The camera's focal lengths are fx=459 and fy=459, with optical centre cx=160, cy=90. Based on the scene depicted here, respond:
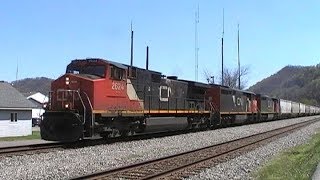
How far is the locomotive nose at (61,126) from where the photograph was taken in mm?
19062

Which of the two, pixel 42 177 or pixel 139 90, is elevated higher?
pixel 139 90

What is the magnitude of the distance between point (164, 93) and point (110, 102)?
6.90 metres

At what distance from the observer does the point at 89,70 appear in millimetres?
21688

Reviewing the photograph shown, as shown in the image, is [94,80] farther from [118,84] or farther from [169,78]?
[169,78]

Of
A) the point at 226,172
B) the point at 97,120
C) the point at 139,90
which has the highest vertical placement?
the point at 139,90

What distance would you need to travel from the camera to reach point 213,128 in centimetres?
3681

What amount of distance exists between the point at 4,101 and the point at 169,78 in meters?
17.8

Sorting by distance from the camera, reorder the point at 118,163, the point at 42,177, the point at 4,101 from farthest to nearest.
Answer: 1. the point at 4,101
2. the point at 118,163
3. the point at 42,177

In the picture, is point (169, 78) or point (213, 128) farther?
point (213, 128)

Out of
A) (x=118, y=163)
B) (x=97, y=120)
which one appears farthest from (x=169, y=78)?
(x=118, y=163)

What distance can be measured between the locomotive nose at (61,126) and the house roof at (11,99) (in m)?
21.0

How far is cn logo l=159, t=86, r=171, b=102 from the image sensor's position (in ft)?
88.7

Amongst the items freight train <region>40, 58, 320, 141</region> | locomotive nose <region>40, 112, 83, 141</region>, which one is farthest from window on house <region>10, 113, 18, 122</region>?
locomotive nose <region>40, 112, 83, 141</region>

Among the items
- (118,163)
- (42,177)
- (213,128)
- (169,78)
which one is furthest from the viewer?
(213,128)
